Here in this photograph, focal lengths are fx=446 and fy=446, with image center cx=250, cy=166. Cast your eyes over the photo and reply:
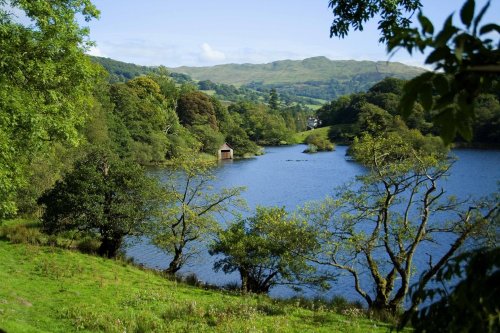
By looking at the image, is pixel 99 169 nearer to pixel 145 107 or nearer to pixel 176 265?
pixel 176 265

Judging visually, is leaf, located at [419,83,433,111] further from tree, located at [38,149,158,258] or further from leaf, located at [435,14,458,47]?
tree, located at [38,149,158,258]

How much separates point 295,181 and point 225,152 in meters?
35.0

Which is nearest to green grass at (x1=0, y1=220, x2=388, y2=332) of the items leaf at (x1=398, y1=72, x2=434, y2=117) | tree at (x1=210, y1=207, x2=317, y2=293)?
tree at (x1=210, y1=207, x2=317, y2=293)

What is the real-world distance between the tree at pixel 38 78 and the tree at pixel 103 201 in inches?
398

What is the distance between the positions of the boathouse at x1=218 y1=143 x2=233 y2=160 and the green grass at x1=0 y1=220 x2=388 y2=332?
2825 inches

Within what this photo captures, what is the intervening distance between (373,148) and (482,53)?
688 inches

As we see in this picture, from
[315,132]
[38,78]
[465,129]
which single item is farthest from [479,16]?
[315,132]

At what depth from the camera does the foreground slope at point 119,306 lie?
13.4 m

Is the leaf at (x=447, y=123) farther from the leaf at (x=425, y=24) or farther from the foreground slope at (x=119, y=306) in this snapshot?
the foreground slope at (x=119, y=306)

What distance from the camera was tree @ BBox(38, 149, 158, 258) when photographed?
2555 cm

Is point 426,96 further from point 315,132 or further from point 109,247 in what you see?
point 315,132

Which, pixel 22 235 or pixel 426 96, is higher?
pixel 426 96

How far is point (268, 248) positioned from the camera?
22359 mm

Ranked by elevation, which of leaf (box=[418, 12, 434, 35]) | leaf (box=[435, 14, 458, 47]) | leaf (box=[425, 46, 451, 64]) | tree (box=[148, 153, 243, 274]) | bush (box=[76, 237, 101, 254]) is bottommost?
bush (box=[76, 237, 101, 254])
